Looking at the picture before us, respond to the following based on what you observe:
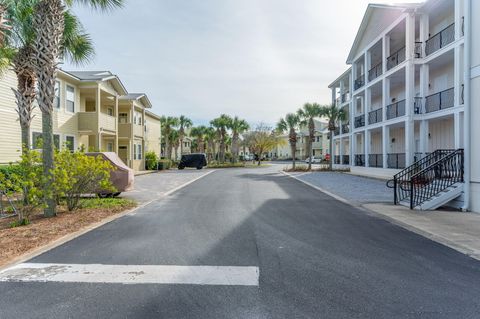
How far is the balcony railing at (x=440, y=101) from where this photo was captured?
15.2m

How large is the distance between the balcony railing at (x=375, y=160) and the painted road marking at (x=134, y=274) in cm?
2074

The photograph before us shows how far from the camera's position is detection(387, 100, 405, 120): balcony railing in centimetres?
1893

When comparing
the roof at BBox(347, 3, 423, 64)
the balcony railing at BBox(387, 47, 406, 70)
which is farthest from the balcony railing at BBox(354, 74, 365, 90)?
the balcony railing at BBox(387, 47, 406, 70)

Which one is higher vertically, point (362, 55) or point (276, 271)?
point (362, 55)

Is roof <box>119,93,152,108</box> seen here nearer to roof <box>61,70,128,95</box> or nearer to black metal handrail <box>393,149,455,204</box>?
roof <box>61,70,128,95</box>

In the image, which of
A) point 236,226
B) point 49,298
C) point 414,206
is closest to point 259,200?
point 236,226

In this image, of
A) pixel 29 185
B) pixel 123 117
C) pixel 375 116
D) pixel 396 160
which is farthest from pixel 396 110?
pixel 123 117

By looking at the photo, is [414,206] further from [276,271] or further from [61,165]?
[61,165]

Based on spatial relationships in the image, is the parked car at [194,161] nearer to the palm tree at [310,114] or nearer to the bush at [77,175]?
the palm tree at [310,114]

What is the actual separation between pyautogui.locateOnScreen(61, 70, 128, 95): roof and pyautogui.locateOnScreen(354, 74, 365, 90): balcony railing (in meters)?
20.6

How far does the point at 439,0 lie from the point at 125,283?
1974cm

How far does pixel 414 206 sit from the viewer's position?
32.6ft

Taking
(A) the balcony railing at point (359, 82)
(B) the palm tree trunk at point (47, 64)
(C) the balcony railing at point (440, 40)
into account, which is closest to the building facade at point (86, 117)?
(B) the palm tree trunk at point (47, 64)

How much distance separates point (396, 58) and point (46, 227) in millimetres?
22108
